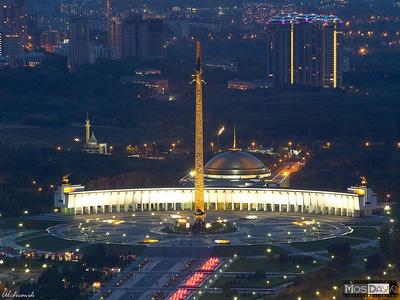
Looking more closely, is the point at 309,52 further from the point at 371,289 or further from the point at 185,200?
the point at 371,289

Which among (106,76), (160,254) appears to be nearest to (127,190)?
(160,254)

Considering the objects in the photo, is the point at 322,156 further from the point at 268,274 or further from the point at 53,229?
the point at 268,274

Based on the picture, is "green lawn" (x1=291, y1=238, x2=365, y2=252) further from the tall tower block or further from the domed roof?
the domed roof

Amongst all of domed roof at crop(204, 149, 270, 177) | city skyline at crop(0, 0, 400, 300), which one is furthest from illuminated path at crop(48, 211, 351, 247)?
domed roof at crop(204, 149, 270, 177)

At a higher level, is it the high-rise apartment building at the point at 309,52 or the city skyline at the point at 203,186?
the high-rise apartment building at the point at 309,52

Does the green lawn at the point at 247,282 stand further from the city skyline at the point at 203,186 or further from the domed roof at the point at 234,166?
the domed roof at the point at 234,166

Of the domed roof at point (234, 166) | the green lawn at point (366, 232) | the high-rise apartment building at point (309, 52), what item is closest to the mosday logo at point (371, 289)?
the green lawn at point (366, 232)

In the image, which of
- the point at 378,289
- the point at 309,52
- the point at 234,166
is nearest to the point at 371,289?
the point at 378,289

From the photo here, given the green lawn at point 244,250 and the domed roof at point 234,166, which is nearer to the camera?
the green lawn at point 244,250
